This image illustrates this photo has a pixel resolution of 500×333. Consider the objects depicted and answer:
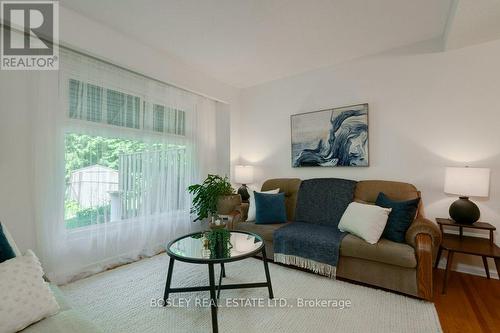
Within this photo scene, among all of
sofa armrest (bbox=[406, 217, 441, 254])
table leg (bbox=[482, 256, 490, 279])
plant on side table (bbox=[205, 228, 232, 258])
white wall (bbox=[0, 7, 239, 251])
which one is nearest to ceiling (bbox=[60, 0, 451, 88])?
white wall (bbox=[0, 7, 239, 251])

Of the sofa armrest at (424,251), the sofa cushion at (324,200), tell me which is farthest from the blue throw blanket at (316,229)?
the sofa armrest at (424,251)

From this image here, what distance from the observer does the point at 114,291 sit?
219 cm

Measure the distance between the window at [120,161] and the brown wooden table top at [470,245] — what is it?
10.3 ft

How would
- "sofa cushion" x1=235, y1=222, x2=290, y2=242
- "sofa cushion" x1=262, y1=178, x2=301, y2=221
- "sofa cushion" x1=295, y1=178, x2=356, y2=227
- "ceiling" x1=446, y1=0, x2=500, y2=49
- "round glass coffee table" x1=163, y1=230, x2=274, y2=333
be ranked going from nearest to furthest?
"round glass coffee table" x1=163, y1=230, x2=274, y2=333
"ceiling" x1=446, y1=0, x2=500, y2=49
"sofa cushion" x1=235, y1=222, x2=290, y2=242
"sofa cushion" x1=295, y1=178, x2=356, y2=227
"sofa cushion" x1=262, y1=178, x2=301, y2=221

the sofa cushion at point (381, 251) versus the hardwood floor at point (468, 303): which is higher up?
the sofa cushion at point (381, 251)

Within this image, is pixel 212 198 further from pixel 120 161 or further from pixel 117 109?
pixel 117 109

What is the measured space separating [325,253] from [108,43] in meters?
3.04

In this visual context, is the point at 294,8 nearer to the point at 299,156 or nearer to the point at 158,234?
the point at 299,156

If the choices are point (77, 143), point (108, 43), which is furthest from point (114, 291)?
point (108, 43)

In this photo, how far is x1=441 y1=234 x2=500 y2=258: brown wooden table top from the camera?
2037 mm

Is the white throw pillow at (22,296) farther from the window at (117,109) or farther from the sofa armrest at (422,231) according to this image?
the sofa armrest at (422,231)

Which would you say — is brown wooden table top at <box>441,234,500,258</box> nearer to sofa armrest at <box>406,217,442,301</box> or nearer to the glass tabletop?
sofa armrest at <box>406,217,442,301</box>

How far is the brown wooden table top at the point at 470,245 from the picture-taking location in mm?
2037

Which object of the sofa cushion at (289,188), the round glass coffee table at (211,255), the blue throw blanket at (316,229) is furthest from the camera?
the sofa cushion at (289,188)
